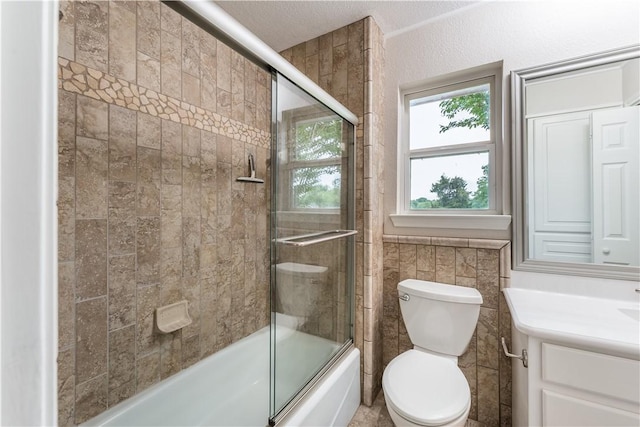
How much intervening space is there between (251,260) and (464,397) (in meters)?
1.42

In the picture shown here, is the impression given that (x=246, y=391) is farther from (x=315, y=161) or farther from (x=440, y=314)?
(x=315, y=161)

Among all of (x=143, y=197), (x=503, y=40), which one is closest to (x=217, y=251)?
(x=143, y=197)

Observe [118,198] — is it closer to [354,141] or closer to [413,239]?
[354,141]

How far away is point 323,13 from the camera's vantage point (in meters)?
1.71

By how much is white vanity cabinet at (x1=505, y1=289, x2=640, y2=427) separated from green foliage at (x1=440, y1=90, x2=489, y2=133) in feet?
3.87

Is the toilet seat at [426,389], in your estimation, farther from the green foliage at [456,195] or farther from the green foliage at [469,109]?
the green foliage at [469,109]

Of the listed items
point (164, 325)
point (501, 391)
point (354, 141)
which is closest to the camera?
point (164, 325)

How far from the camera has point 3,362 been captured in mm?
242

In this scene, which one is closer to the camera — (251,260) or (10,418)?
(10,418)

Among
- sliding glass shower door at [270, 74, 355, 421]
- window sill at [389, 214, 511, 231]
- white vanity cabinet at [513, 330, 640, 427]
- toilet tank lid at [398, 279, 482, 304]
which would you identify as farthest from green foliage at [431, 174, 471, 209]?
white vanity cabinet at [513, 330, 640, 427]

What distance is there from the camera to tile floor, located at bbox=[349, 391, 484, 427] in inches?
64.1

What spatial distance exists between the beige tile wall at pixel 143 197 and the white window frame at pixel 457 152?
1094 mm

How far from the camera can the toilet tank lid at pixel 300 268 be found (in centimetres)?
129

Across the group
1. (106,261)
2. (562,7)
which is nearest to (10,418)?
(106,261)
